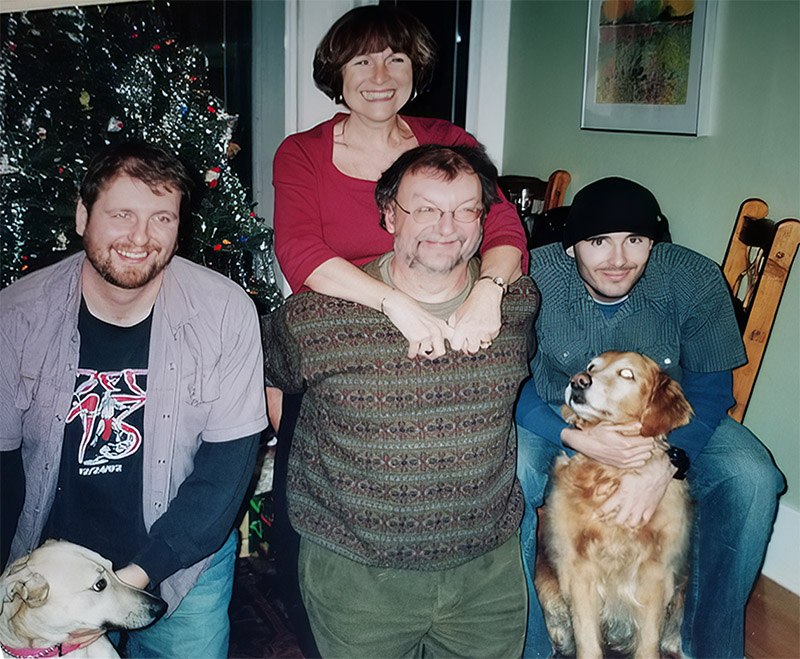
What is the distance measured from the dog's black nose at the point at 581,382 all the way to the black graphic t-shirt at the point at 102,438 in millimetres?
939

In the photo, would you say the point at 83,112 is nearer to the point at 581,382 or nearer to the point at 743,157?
the point at 581,382

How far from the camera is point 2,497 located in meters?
1.54

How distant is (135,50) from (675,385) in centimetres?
146

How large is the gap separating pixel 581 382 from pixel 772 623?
988 mm

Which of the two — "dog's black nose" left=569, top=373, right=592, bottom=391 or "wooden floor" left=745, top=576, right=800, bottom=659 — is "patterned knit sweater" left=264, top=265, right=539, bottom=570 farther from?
"wooden floor" left=745, top=576, right=800, bottom=659

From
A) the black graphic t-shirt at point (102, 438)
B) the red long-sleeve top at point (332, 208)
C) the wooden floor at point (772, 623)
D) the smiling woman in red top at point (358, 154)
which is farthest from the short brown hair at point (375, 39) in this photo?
the wooden floor at point (772, 623)

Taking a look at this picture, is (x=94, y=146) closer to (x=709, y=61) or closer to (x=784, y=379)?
(x=709, y=61)

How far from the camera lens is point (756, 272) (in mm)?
2070

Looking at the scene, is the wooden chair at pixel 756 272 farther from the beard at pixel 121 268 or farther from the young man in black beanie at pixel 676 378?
the beard at pixel 121 268

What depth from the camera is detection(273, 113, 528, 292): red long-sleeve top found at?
1.83 m

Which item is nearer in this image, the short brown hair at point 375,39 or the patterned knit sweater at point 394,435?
the patterned knit sweater at point 394,435

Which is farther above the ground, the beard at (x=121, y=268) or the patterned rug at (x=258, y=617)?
the beard at (x=121, y=268)

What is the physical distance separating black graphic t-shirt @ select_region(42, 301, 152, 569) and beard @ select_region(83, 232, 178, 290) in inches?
3.1

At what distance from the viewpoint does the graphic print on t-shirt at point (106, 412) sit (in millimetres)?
1531
